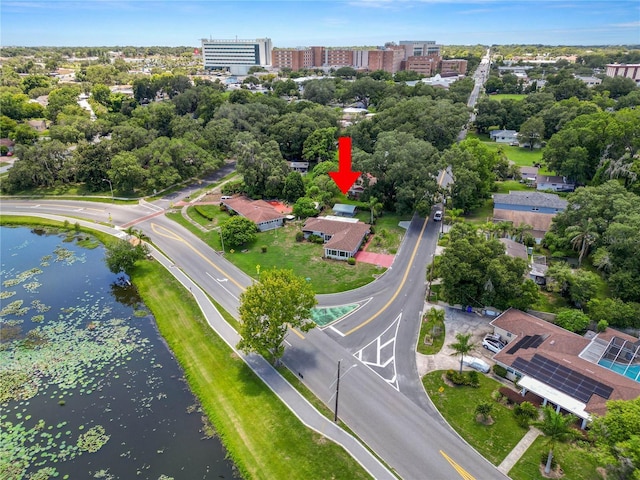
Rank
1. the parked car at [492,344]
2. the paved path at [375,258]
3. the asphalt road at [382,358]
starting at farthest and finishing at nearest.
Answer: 1. the paved path at [375,258]
2. the parked car at [492,344]
3. the asphalt road at [382,358]

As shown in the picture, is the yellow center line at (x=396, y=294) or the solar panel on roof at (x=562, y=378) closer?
the solar panel on roof at (x=562, y=378)

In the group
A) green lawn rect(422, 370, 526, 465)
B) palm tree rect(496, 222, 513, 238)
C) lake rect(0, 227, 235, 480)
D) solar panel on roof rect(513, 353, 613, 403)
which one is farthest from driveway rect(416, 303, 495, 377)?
lake rect(0, 227, 235, 480)

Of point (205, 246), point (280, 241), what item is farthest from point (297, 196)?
point (205, 246)

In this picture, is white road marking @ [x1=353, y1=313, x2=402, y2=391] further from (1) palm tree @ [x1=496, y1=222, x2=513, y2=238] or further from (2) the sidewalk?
(1) palm tree @ [x1=496, y1=222, x2=513, y2=238]

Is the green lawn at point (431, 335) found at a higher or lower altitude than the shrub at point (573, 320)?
lower

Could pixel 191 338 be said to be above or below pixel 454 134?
below

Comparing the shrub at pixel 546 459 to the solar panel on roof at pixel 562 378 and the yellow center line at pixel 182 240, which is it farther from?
the yellow center line at pixel 182 240

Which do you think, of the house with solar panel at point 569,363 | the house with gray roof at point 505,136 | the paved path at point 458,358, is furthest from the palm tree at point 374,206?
the house with gray roof at point 505,136

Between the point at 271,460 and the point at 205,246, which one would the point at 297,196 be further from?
the point at 271,460
